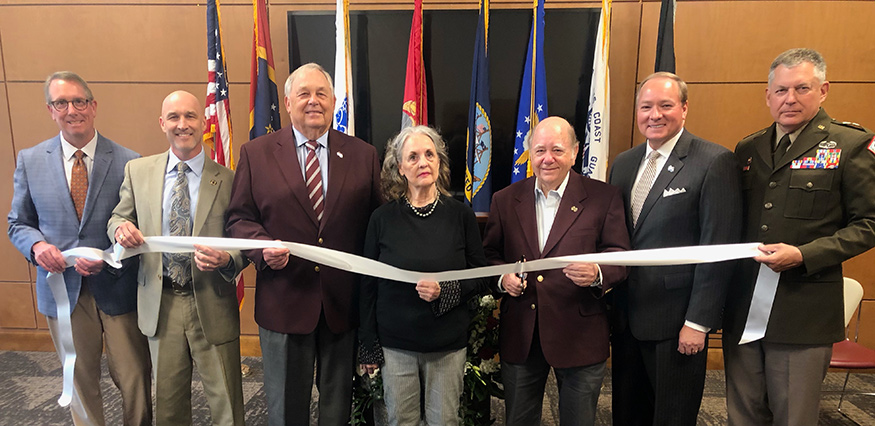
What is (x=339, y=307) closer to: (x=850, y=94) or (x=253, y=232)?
(x=253, y=232)

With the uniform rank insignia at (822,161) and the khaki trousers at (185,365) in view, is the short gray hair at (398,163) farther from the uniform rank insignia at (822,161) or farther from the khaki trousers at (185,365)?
the uniform rank insignia at (822,161)

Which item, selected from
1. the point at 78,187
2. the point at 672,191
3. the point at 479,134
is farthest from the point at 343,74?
the point at 672,191

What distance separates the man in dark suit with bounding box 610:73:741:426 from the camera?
1933 mm

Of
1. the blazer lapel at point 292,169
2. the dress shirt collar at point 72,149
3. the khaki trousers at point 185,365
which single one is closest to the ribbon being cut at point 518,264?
the blazer lapel at point 292,169

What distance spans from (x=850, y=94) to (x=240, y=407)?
511 cm

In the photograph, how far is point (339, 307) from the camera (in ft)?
6.90

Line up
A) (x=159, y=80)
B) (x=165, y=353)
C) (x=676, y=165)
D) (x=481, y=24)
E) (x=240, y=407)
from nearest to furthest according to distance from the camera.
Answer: (x=676, y=165) < (x=165, y=353) < (x=240, y=407) < (x=481, y=24) < (x=159, y=80)

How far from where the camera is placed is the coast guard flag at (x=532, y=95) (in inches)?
133

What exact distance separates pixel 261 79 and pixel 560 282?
2.89m

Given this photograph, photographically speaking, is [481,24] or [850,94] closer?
[481,24]

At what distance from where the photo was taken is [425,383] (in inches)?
79.9

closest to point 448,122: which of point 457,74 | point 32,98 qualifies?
point 457,74

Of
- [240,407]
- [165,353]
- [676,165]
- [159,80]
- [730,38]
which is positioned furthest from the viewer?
[159,80]

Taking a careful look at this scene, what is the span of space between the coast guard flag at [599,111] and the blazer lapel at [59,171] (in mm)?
3362
